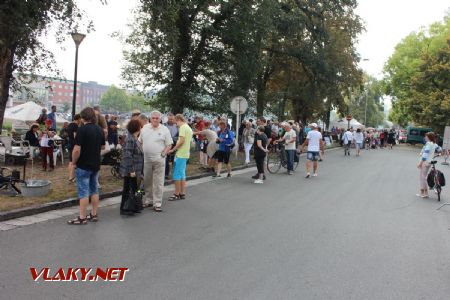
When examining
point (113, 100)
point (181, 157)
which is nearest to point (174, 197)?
point (181, 157)

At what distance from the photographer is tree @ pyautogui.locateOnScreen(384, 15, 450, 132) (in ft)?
162

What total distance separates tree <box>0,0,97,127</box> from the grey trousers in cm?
416

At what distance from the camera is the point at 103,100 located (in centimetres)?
14562

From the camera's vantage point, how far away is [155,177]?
8.69 m

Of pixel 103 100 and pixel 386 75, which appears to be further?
pixel 103 100

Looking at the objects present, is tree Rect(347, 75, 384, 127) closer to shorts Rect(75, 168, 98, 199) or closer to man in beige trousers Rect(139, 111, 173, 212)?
man in beige trousers Rect(139, 111, 173, 212)

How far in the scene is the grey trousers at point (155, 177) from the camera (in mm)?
8609

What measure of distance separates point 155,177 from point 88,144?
1.91 meters

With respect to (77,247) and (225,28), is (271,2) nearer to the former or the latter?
(225,28)

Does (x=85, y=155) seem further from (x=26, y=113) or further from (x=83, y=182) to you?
(x=26, y=113)

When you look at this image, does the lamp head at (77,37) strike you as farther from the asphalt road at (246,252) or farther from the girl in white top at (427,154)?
the girl in white top at (427,154)

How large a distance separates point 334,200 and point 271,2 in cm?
1178

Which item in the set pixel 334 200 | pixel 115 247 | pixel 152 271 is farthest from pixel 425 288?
pixel 334 200

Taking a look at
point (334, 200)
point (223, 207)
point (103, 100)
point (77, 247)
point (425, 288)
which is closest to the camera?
point (425, 288)
